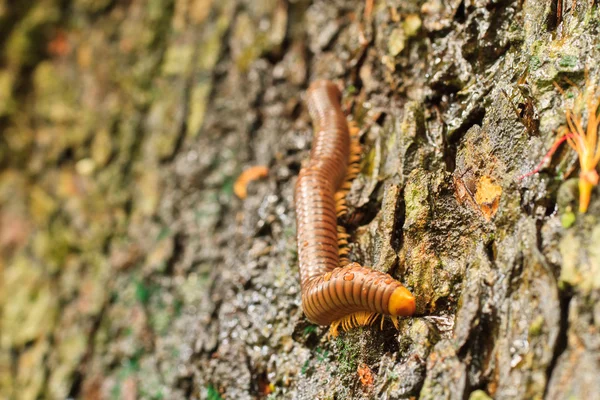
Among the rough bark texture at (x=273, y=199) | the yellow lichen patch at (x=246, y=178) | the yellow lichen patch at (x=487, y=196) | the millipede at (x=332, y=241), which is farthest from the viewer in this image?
the yellow lichen patch at (x=246, y=178)

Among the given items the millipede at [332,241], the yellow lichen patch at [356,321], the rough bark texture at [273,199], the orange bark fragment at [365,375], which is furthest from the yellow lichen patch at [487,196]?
the orange bark fragment at [365,375]

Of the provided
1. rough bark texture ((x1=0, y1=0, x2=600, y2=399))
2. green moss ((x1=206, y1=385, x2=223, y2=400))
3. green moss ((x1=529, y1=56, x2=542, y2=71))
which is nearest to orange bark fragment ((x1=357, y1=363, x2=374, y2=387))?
rough bark texture ((x1=0, y1=0, x2=600, y2=399))

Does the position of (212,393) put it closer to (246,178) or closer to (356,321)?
(356,321)

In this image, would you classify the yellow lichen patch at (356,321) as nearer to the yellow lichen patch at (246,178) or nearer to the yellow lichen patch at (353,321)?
the yellow lichen patch at (353,321)

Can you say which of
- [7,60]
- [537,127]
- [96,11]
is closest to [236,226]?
[537,127]

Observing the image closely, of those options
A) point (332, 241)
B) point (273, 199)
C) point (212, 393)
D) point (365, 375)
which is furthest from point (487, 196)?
point (212, 393)

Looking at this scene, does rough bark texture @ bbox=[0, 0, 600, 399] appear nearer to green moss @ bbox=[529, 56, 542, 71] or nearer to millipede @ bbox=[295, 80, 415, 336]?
green moss @ bbox=[529, 56, 542, 71]
